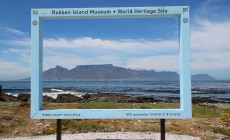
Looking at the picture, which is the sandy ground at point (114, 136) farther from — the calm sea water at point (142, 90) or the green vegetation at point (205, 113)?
the calm sea water at point (142, 90)

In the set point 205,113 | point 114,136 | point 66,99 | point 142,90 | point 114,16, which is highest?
point 114,16

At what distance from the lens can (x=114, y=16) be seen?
5219 mm

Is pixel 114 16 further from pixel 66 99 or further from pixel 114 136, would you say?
pixel 66 99

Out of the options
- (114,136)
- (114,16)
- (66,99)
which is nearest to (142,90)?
(66,99)

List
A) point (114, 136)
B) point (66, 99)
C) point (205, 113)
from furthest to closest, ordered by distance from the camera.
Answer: point (66, 99) < point (205, 113) < point (114, 136)

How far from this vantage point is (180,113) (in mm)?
5129

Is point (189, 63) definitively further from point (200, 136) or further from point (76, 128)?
point (76, 128)

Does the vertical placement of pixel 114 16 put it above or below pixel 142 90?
above

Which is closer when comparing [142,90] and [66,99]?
[66,99]

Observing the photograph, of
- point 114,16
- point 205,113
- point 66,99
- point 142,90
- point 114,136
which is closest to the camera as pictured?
point 114,16

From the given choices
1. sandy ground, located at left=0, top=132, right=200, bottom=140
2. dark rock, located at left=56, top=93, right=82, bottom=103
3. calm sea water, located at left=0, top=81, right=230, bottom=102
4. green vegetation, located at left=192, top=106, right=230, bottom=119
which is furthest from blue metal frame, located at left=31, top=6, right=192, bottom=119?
calm sea water, located at left=0, top=81, right=230, bottom=102

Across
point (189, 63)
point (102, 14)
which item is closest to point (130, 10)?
point (102, 14)

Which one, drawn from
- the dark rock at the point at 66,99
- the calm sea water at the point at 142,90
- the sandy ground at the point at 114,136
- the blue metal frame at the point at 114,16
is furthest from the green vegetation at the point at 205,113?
the calm sea water at the point at 142,90

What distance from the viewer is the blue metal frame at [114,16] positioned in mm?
5105
